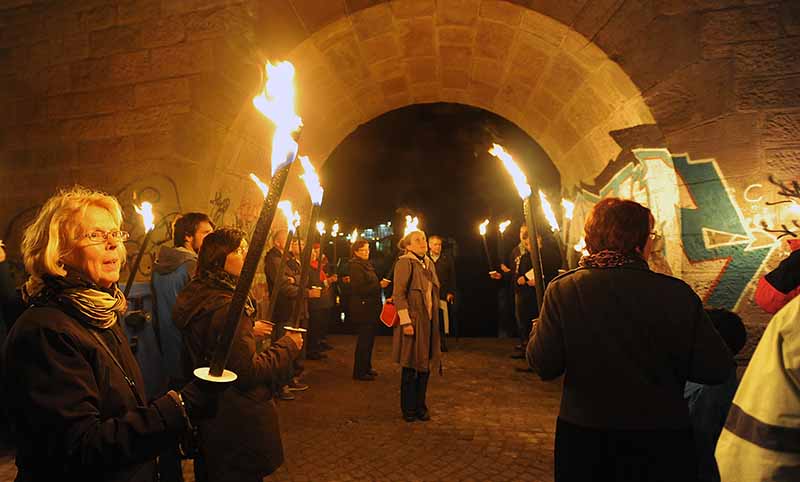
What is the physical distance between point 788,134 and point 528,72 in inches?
120

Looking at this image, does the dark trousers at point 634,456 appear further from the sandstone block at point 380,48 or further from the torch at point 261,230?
the sandstone block at point 380,48

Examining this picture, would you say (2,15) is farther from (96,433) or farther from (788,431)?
(788,431)

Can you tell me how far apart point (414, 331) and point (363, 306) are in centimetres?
195

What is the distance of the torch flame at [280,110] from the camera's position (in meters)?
1.32

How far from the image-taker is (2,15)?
220 inches

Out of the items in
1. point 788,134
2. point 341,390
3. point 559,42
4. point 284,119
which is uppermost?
point 559,42

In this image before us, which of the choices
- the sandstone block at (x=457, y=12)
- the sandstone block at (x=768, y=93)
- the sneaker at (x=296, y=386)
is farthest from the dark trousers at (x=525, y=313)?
the sandstone block at (x=457, y=12)

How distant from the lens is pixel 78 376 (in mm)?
1303

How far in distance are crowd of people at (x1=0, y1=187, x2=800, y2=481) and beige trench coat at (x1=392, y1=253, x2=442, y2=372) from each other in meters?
2.51

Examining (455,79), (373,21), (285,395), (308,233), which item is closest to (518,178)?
(308,233)

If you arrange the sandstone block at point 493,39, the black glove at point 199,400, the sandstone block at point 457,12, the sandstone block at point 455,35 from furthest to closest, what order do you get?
1. the sandstone block at point 455,35
2. the sandstone block at point 493,39
3. the sandstone block at point 457,12
4. the black glove at point 199,400

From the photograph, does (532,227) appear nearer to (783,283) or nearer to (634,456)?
(634,456)

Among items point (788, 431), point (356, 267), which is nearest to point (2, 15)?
point (356, 267)

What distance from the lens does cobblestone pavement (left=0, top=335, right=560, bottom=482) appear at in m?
3.61
